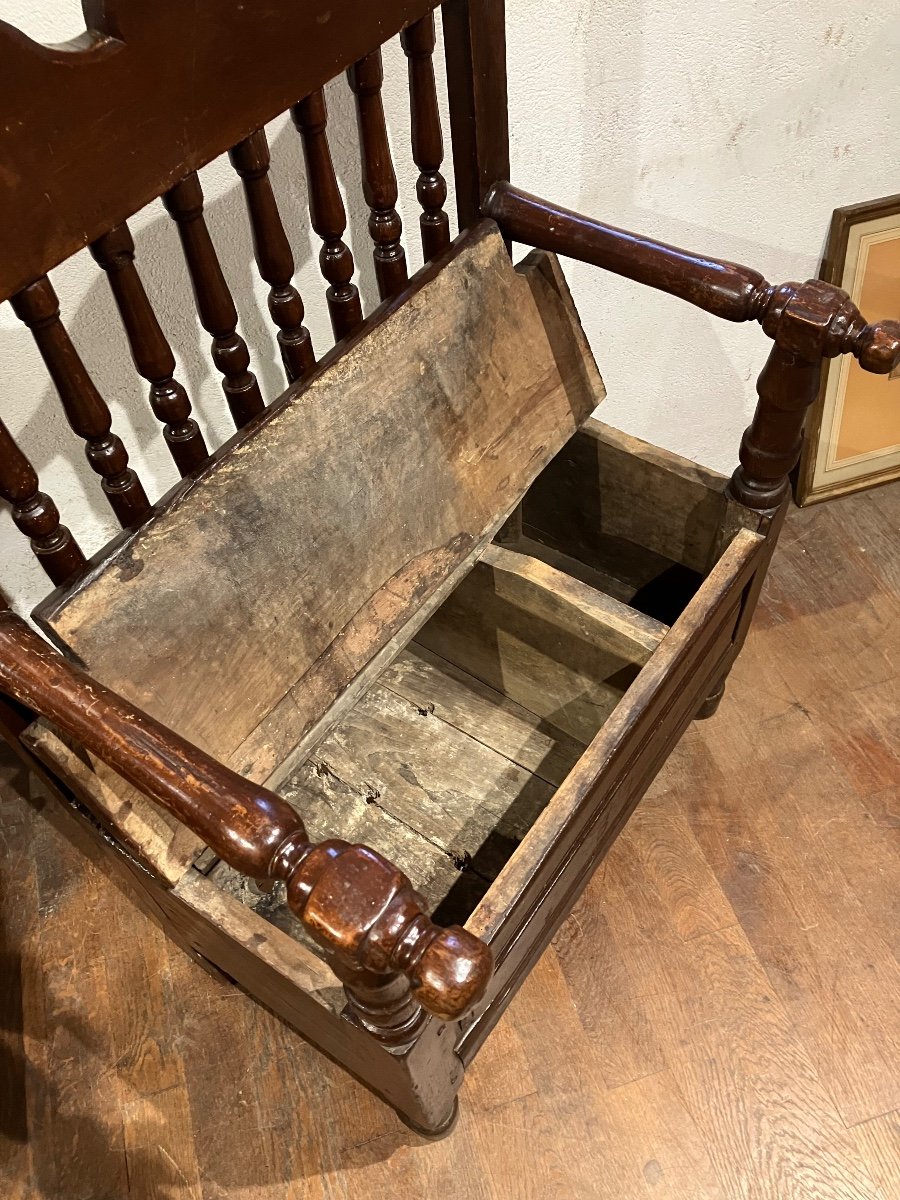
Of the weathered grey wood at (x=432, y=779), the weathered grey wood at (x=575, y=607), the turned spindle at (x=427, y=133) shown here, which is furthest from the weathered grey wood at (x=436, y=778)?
the turned spindle at (x=427, y=133)

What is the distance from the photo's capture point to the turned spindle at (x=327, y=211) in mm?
848

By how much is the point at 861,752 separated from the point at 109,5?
1359mm

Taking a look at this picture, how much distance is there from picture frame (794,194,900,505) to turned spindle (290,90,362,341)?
89 centimetres

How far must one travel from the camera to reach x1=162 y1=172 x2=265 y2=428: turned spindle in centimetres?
78

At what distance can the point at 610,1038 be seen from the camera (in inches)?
47.9

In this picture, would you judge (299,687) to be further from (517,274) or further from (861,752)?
(861,752)

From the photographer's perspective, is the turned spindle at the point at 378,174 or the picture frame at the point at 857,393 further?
the picture frame at the point at 857,393

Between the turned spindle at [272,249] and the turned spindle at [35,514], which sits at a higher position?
the turned spindle at [272,249]

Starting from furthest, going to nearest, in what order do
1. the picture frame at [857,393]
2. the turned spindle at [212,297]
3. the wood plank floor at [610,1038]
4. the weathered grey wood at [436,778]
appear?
the picture frame at [857,393] → the weathered grey wood at [436,778] → the wood plank floor at [610,1038] → the turned spindle at [212,297]

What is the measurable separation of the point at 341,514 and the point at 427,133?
0.42 meters

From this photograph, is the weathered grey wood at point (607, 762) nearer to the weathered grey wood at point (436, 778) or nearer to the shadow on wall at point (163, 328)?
the weathered grey wood at point (436, 778)

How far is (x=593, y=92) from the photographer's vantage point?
1172mm

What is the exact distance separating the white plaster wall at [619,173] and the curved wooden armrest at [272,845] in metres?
0.43

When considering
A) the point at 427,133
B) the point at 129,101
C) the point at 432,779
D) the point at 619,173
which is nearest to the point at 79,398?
the point at 129,101
